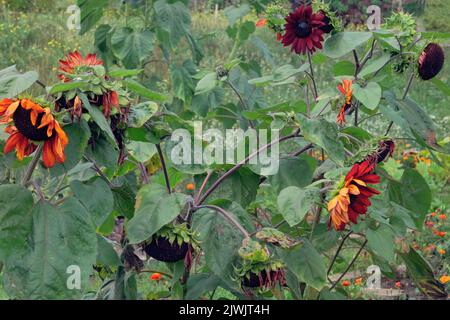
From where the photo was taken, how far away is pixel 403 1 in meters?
9.31

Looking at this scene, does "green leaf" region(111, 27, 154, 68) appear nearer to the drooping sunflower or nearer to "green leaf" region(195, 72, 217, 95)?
"green leaf" region(195, 72, 217, 95)

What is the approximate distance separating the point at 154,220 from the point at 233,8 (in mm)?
1654

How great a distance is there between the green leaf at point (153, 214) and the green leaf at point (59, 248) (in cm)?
11

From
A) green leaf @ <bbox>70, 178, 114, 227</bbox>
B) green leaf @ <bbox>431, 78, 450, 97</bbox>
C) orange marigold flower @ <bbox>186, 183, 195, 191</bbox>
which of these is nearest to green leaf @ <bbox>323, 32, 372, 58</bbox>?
green leaf @ <bbox>431, 78, 450, 97</bbox>

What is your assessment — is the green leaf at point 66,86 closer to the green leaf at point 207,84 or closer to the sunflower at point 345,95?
the sunflower at point 345,95

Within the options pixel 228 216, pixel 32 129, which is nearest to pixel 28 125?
Result: pixel 32 129

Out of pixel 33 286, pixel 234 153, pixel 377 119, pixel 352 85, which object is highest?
pixel 352 85

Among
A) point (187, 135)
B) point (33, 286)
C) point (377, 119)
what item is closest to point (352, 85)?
point (187, 135)

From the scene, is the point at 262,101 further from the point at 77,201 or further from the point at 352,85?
the point at 77,201

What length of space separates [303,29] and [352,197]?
59 centimetres

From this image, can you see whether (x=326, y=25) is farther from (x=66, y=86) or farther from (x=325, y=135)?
(x=66, y=86)

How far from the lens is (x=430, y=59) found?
66.4 inches

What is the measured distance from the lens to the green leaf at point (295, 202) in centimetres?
130

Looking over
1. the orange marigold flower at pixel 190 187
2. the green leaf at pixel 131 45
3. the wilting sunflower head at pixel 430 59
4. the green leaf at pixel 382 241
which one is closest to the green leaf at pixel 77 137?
the green leaf at pixel 382 241
